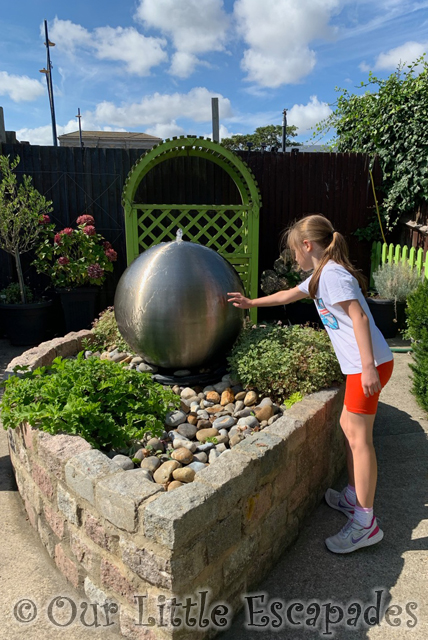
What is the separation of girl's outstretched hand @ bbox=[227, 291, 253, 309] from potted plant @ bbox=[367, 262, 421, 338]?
153 inches

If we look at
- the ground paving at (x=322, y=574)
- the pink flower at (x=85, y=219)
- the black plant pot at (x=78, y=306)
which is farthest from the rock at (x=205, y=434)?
the pink flower at (x=85, y=219)

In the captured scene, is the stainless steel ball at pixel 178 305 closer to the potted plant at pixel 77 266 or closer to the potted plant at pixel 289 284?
the potted plant at pixel 77 266

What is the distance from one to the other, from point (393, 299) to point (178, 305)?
14.7 feet

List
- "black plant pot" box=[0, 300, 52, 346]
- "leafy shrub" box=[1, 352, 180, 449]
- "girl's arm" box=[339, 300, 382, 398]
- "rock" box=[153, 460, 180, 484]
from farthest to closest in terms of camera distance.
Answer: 1. "black plant pot" box=[0, 300, 52, 346]
2. "leafy shrub" box=[1, 352, 180, 449]
3. "rock" box=[153, 460, 180, 484]
4. "girl's arm" box=[339, 300, 382, 398]

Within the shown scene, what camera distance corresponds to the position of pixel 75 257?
6820mm

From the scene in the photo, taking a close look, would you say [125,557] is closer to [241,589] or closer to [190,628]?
[190,628]

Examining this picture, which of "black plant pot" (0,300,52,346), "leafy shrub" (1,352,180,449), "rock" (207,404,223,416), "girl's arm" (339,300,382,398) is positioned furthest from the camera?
"black plant pot" (0,300,52,346)

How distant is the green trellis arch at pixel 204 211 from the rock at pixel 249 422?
3400 millimetres

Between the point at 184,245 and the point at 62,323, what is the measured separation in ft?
14.0

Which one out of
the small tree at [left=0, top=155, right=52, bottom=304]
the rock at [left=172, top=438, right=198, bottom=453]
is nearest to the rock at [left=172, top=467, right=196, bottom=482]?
the rock at [left=172, top=438, right=198, bottom=453]

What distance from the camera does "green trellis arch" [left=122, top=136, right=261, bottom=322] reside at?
A: 6.12m

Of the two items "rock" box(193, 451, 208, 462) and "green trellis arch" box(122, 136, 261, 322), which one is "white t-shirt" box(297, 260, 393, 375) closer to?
"rock" box(193, 451, 208, 462)

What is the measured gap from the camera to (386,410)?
4.34m

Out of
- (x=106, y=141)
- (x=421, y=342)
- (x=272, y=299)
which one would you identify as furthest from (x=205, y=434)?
(x=106, y=141)
